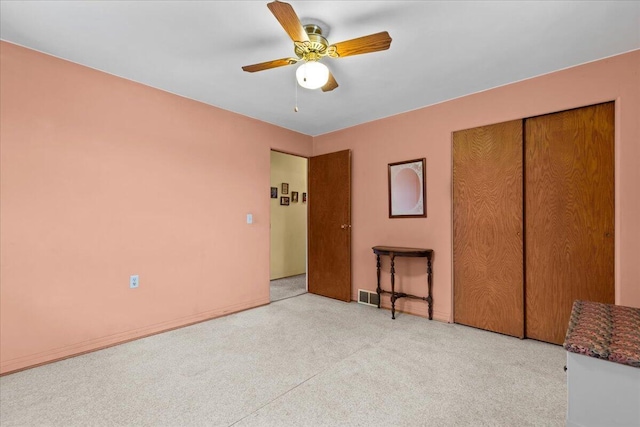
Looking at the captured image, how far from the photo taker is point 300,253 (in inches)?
235

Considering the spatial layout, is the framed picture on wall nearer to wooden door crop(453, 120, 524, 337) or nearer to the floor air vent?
→ wooden door crop(453, 120, 524, 337)

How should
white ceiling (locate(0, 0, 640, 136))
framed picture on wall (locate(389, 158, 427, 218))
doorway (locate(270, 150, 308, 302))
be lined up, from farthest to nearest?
doorway (locate(270, 150, 308, 302)) → framed picture on wall (locate(389, 158, 427, 218)) → white ceiling (locate(0, 0, 640, 136))

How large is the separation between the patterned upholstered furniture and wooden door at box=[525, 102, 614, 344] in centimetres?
132

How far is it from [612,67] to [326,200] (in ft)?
10.3

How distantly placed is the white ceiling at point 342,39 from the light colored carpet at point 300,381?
7.82ft

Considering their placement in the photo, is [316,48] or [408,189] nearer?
[316,48]

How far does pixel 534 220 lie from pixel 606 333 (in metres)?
1.56

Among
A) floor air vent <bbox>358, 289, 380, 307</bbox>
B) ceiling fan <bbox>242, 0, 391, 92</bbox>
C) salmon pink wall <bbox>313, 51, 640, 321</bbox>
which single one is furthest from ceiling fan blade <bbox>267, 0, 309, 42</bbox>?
floor air vent <bbox>358, 289, 380, 307</bbox>

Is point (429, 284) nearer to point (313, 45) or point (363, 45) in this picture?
point (363, 45)

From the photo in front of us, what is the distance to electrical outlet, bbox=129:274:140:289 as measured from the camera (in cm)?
275

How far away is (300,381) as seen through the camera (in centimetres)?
203

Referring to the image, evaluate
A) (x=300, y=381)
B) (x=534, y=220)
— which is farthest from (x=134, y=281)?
(x=534, y=220)

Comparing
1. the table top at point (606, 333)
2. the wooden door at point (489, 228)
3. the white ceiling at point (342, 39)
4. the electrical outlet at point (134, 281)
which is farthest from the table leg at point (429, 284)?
the electrical outlet at point (134, 281)

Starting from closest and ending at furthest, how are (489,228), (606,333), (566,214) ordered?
1. (606,333)
2. (566,214)
3. (489,228)
